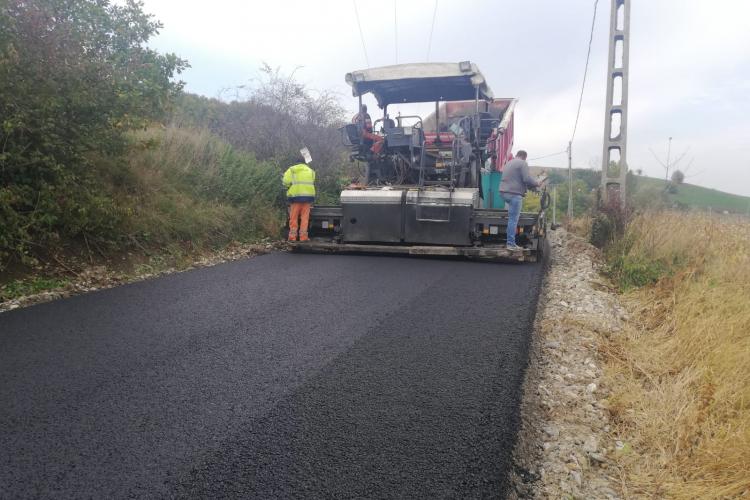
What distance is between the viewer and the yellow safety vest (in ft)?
26.2

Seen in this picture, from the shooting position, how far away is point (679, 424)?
8.77 ft

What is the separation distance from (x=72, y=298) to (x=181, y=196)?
3.51 metres

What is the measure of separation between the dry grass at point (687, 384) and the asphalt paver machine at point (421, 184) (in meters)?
2.20

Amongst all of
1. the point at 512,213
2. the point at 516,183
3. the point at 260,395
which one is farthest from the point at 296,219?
the point at 260,395

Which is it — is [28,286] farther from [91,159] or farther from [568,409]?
[568,409]

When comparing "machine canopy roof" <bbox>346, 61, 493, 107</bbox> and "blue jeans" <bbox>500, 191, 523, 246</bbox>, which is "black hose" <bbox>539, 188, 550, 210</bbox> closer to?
"blue jeans" <bbox>500, 191, 523, 246</bbox>

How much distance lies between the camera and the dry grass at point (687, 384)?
2.27m

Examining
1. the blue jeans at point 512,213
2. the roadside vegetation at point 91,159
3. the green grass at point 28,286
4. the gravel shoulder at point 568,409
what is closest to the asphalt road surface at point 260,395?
the gravel shoulder at point 568,409

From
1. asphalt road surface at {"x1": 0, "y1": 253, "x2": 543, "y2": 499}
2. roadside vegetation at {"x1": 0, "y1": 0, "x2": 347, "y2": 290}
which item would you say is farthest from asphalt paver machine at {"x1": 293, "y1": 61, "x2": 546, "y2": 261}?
asphalt road surface at {"x1": 0, "y1": 253, "x2": 543, "y2": 499}

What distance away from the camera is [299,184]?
8.02 m

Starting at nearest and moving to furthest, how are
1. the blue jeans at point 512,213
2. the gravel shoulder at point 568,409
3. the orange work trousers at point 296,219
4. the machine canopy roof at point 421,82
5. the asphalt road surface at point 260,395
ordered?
the asphalt road surface at point 260,395 → the gravel shoulder at point 568,409 → the blue jeans at point 512,213 → the machine canopy roof at point 421,82 → the orange work trousers at point 296,219

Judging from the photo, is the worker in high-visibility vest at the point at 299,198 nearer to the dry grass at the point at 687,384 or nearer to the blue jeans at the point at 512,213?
the blue jeans at the point at 512,213

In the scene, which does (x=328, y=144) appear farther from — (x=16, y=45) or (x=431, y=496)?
(x=431, y=496)

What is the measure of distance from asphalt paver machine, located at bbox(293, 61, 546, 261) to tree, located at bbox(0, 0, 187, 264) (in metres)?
3.04
